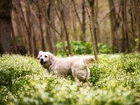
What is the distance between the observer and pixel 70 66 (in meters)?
12.2

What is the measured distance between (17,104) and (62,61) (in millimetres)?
6303

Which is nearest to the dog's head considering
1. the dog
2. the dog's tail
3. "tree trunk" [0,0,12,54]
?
the dog

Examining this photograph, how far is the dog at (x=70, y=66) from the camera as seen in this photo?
11.7m

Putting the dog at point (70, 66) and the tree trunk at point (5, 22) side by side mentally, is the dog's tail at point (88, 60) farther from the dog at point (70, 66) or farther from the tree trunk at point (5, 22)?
the tree trunk at point (5, 22)

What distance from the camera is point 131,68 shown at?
1448cm

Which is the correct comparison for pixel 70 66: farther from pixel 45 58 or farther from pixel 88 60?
pixel 45 58

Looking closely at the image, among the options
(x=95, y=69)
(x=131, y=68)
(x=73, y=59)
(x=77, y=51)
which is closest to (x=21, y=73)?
(x=73, y=59)

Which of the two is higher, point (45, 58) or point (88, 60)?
point (45, 58)

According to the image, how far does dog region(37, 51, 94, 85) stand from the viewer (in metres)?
11.7

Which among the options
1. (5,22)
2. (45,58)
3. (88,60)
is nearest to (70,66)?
(88,60)

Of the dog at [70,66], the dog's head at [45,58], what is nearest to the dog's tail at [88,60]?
the dog at [70,66]

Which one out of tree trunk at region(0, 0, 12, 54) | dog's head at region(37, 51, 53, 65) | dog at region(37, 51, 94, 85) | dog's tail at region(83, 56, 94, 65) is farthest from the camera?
tree trunk at region(0, 0, 12, 54)

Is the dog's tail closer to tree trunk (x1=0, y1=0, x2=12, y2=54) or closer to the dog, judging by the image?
the dog

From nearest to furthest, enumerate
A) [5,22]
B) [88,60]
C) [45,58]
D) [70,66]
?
[88,60] < [70,66] < [45,58] < [5,22]
